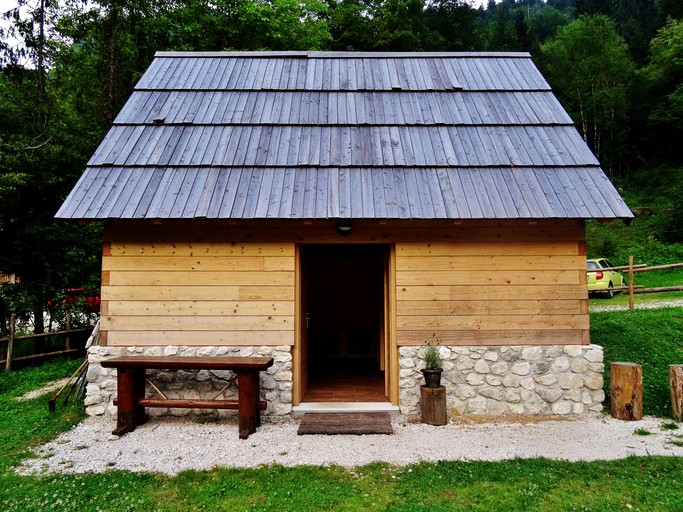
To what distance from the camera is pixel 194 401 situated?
4.66 meters

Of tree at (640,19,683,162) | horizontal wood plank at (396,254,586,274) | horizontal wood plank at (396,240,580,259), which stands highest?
tree at (640,19,683,162)

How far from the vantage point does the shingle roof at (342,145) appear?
16.7 ft

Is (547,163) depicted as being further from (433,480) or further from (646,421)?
(433,480)

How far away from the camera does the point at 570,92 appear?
2666cm

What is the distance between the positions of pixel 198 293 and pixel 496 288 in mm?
3803

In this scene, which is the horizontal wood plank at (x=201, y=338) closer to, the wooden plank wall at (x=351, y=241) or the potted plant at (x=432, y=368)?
the wooden plank wall at (x=351, y=241)

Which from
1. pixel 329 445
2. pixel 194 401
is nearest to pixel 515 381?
pixel 329 445

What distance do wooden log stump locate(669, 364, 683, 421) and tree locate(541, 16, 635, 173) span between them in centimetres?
2544

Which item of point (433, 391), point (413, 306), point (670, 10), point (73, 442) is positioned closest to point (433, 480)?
point (433, 391)

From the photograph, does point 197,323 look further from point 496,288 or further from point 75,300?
point 75,300

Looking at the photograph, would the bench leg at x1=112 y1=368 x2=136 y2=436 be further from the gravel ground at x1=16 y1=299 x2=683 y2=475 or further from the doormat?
the doormat

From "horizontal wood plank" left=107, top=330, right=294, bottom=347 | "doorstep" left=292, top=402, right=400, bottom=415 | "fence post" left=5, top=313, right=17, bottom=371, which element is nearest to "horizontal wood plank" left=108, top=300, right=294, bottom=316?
"horizontal wood plank" left=107, top=330, right=294, bottom=347

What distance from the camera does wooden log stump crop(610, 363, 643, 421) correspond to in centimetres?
498

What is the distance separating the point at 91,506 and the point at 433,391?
349cm
